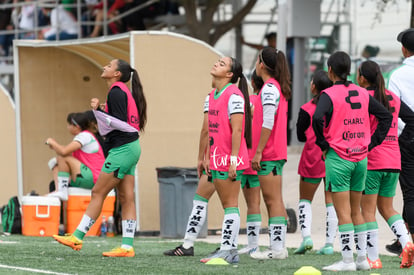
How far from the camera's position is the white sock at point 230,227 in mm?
8945

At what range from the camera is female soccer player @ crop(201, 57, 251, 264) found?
8844 mm

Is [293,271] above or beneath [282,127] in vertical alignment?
beneath

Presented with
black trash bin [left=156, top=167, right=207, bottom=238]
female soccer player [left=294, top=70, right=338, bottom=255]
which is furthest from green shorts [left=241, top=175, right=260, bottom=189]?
black trash bin [left=156, top=167, right=207, bottom=238]

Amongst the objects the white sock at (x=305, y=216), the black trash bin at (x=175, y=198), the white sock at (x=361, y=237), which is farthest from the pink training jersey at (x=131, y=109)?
the black trash bin at (x=175, y=198)

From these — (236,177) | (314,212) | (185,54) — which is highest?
(185,54)

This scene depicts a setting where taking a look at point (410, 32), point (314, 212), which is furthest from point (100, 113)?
point (314, 212)

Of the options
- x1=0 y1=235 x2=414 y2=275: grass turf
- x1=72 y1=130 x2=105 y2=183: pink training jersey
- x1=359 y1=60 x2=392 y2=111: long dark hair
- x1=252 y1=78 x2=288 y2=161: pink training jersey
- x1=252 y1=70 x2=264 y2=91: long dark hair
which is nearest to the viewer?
x1=0 y1=235 x2=414 y2=275: grass turf

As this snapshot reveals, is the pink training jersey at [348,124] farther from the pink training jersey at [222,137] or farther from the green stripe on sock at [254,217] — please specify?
the green stripe on sock at [254,217]

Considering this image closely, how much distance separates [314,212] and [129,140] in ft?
15.2

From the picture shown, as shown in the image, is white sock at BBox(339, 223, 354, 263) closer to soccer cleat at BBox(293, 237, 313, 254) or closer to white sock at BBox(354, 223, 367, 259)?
white sock at BBox(354, 223, 367, 259)

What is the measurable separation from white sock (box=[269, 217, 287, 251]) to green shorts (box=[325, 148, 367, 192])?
1.20 metres

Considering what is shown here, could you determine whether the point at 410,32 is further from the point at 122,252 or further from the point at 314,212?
the point at 314,212

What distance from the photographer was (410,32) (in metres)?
9.33

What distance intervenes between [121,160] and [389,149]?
2.42 m
